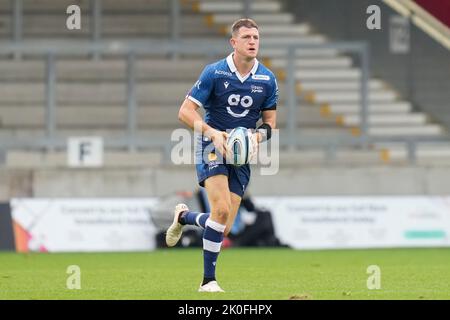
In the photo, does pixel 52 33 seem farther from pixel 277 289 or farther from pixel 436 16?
pixel 277 289

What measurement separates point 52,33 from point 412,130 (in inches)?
273

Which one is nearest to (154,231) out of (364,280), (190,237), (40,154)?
(190,237)

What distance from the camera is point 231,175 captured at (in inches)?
484

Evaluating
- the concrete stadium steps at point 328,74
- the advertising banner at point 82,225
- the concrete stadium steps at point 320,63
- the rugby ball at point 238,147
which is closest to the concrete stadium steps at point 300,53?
the concrete stadium steps at point 320,63

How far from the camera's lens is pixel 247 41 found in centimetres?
1203

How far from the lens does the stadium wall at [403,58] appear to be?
25.4 meters

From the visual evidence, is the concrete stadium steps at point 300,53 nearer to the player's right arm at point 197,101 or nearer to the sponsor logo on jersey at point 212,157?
the player's right arm at point 197,101

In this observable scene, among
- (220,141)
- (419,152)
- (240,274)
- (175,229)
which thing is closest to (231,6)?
(419,152)

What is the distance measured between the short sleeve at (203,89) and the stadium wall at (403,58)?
522 inches

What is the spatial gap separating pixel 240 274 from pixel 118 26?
13.0 m

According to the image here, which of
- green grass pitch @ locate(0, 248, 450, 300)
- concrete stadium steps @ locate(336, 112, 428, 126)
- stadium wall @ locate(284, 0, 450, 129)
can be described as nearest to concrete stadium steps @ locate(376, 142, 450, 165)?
stadium wall @ locate(284, 0, 450, 129)

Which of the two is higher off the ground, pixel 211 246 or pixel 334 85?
pixel 334 85

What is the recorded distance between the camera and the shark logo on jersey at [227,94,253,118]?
12258 mm

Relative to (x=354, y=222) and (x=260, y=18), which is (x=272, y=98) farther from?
(x=260, y=18)
